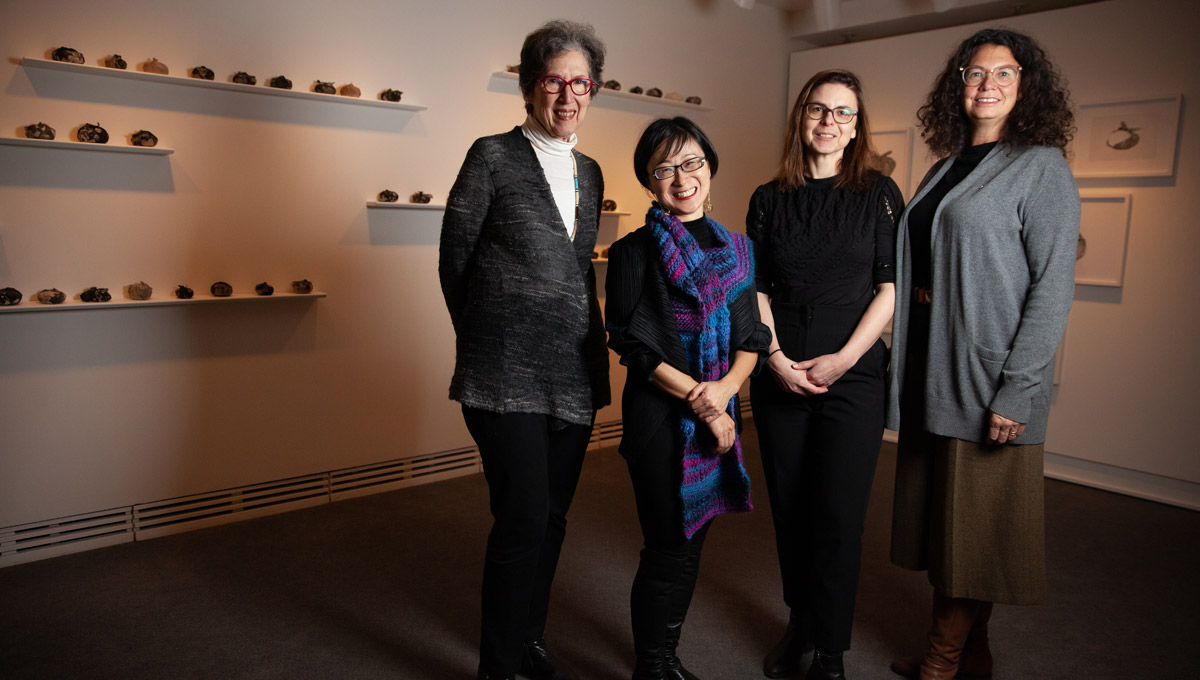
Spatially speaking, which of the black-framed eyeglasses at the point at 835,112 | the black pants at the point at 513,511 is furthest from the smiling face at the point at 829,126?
the black pants at the point at 513,511

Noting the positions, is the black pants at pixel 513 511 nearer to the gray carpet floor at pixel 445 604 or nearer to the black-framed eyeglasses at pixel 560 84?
the gray carpet floor at pixel 445 604

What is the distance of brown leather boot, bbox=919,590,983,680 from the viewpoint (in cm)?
214

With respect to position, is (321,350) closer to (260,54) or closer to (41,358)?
(41,358)

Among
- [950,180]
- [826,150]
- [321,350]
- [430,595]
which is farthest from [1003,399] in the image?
[321,350]

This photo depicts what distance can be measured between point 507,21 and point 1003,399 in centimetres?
308

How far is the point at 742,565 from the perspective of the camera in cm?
300

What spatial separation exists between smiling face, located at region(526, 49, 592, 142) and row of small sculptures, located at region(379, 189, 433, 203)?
186 centimetres

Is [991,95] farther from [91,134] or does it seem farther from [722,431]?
[91,134]

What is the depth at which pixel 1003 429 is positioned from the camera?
6.33ft

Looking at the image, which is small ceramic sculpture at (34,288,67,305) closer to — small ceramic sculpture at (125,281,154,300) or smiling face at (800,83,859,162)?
small ceramic sculpture at (125,281,154,300)

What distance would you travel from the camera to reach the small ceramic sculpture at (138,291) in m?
3.04

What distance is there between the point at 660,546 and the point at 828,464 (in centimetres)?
47

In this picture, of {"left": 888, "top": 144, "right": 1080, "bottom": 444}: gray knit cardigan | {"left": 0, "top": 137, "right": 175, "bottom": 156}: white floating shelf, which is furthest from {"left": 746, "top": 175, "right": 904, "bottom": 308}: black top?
{"left": 0, "top": 137, "right": 175, "bottom": 156}: white floating shelf

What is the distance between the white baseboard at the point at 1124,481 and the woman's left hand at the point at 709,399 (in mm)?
3190
